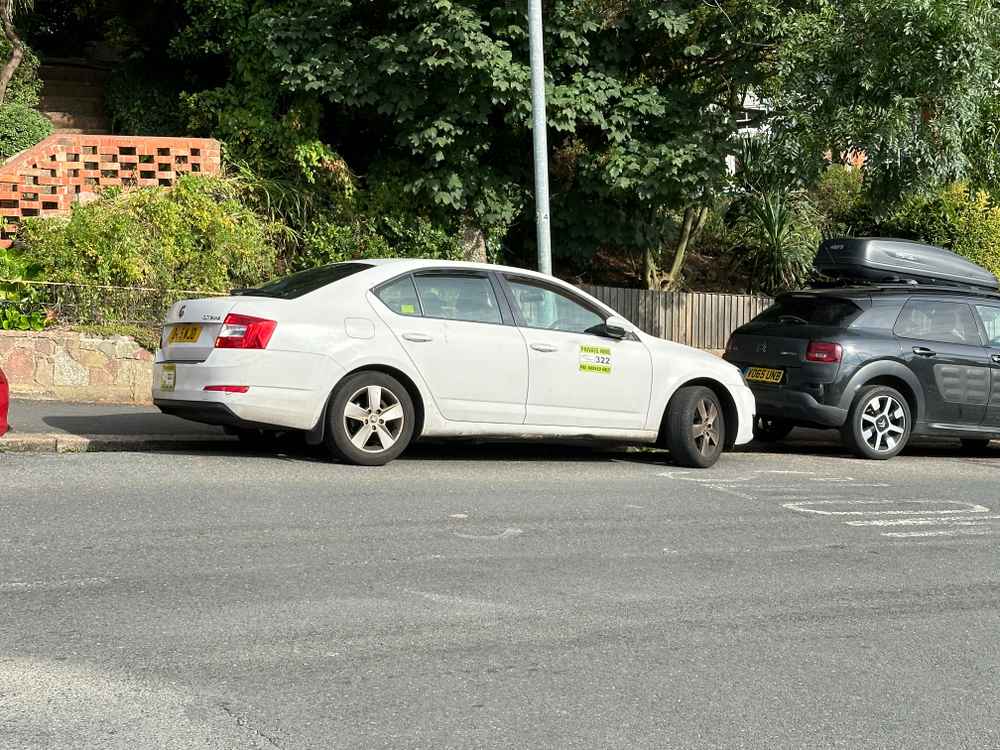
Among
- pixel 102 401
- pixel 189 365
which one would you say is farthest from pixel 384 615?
pixel 102 401

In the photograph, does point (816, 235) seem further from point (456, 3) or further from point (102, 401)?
point (102, 401)

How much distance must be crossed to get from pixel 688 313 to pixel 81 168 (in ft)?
29.9

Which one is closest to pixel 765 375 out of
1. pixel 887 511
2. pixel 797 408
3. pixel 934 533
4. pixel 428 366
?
pixel 797 408

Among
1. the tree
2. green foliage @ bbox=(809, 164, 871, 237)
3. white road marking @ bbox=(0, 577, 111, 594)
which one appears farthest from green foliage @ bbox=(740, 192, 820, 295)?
white road marking @ bbox=(0, 577, 111, 594)

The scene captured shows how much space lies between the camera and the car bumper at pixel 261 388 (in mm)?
9570

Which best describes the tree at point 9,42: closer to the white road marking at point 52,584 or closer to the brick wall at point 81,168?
the brick wall at point 81,168

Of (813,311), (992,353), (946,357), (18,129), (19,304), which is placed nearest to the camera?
(813,311)

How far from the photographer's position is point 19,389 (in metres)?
13.7

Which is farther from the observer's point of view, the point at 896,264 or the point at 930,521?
the point at 896,264

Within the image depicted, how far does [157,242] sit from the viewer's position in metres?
15.6

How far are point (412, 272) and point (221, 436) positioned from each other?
2.34 m

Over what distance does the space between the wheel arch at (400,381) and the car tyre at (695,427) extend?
2314 mm

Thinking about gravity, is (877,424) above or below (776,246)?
below

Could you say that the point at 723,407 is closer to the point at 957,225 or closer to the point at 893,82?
the point at 893,82
